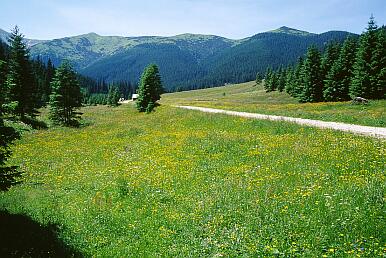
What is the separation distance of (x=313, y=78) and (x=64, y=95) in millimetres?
49310

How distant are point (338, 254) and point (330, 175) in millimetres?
5421

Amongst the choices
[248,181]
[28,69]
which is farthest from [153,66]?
[248,181]

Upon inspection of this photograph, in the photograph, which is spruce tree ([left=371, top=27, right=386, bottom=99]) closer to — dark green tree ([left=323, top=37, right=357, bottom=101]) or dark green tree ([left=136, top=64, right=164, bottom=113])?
dark green tree ([left=323, top=37, right=357, bottom=101])

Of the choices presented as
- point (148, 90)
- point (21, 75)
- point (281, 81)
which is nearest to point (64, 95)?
point (21, 75)

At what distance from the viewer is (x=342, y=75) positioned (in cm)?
6116

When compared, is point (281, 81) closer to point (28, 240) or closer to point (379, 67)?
point (379, 67)

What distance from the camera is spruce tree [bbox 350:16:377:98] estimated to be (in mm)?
51719

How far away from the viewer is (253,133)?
23609 mm

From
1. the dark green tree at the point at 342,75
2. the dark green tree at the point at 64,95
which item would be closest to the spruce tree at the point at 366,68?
the dark green tree at the point at 342,75

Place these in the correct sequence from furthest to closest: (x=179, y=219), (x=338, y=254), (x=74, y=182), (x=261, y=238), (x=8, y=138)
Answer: (x=74, y=182) < (x=8, y=138) < (x=179, y=219) < (x=261, y=238) < (x=338, y=254)

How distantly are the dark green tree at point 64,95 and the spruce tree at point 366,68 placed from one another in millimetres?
44388

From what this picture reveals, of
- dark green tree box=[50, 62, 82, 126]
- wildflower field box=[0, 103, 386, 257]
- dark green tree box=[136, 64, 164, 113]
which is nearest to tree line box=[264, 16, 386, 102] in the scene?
dark green tree box=[136, 64, 164, 113]

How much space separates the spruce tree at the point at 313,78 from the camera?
68.2m

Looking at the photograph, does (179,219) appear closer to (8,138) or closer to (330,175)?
(330,175)
